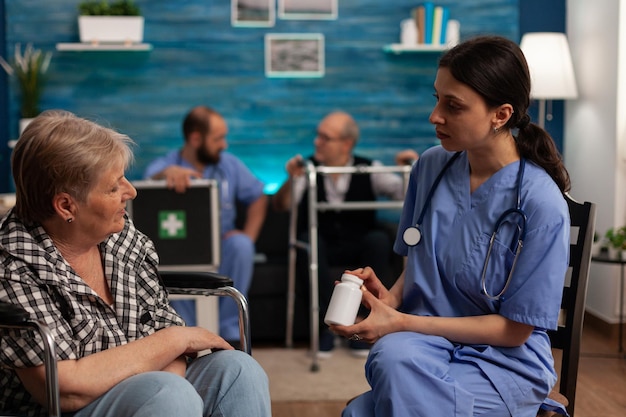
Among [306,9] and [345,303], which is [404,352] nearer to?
[345,303]

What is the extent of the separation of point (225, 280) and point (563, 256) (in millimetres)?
750

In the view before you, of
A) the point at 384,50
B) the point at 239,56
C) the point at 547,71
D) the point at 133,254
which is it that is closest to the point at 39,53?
the point at 239,56

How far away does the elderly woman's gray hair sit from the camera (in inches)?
66.5

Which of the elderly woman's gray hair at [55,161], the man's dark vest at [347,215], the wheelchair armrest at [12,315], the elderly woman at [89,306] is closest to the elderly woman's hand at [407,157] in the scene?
the man's dark vest at [347,215]

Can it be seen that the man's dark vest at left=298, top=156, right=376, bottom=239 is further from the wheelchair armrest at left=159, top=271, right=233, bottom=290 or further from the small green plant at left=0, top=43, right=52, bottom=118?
the wheelchair armrest at left=159, top=271, right=233, bottom=290

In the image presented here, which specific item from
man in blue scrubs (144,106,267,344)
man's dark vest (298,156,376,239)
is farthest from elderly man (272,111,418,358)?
man in blue scrubs (144,106,267,344)

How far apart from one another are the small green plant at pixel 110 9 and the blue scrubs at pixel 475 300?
3.16m

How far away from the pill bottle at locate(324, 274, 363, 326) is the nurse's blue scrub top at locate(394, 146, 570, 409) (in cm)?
20

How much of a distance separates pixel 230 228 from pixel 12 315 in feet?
9.35

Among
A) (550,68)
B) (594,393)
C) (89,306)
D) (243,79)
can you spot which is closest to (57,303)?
(89,306)

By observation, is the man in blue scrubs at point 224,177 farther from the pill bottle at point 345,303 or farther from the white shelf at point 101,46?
the pill bottle at point 345,303

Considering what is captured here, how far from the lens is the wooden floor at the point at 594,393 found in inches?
124

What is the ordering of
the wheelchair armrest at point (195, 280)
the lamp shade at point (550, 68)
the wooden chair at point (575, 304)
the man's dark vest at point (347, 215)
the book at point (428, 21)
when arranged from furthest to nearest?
the book at point (428, 21)
the lamp shade at point (550, 68)
the man's dark vest at point (347, 215)
the wheelchair armrest at point (195, 280)
the wooden chair at point (575, 304)

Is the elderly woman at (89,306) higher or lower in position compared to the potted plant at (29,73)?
lower
